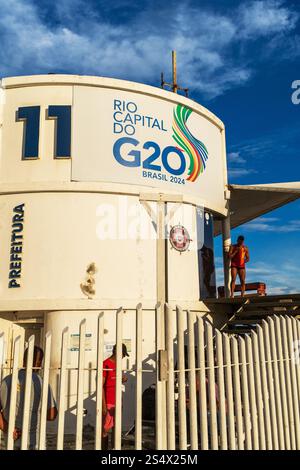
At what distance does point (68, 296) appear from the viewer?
10695mm

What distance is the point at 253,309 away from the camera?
1263 cm

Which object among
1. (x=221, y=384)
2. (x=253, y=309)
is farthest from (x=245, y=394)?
(x=253, y=309)

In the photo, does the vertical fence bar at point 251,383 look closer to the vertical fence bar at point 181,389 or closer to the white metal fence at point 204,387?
the white metal fence at point 204,387

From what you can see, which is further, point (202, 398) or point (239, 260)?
point (239, 260)

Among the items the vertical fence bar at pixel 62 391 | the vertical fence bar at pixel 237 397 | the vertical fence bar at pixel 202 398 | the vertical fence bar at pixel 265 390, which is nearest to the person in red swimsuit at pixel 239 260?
the vertical fence bar at pixel 265 390

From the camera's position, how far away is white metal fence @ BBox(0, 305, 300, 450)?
13.1 ft

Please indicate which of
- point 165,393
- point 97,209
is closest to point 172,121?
point 97,209

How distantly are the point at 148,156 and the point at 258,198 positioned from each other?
5.70m

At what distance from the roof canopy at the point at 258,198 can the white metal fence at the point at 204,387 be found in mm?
7396

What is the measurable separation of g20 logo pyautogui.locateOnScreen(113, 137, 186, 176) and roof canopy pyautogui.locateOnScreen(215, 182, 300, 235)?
9.78 ft

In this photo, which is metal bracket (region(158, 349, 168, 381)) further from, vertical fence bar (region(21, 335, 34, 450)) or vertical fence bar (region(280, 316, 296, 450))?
vertical fence bar (region(280, 316, 296, 450))

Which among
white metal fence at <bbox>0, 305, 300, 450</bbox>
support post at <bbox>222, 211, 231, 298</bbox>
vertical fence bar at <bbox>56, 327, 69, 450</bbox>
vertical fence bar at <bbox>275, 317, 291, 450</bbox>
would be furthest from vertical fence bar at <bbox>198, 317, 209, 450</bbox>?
support post at <bbox>222, 211, 231, 298</bbox>

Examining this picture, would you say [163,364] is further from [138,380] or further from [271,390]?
[271,390]

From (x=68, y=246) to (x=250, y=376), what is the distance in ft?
21.7
